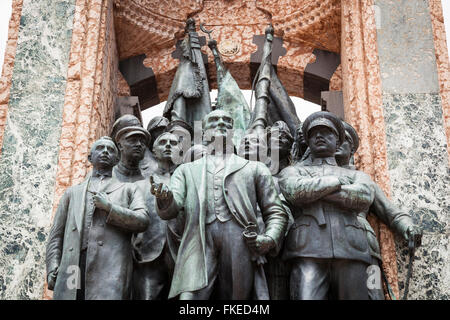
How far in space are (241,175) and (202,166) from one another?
1.14ft

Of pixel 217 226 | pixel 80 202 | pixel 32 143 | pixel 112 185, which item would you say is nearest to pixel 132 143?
pixel 112 185

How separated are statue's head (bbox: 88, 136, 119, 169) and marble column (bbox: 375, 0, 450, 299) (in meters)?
2.81

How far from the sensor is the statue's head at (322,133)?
7.66 m

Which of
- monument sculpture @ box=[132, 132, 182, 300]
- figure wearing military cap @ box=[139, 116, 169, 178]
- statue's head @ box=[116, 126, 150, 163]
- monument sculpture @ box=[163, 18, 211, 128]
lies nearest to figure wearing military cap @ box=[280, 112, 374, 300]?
monument sculpture @ box=[132, 132, 182, 300]

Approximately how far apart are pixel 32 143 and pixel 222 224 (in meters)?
2.92

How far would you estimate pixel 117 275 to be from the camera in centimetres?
686

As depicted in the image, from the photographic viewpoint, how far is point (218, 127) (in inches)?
294

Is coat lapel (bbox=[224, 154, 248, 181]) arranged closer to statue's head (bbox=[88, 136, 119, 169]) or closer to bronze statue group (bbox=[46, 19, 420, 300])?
bronze statue group (bbox=[46, 19, 420, 300])

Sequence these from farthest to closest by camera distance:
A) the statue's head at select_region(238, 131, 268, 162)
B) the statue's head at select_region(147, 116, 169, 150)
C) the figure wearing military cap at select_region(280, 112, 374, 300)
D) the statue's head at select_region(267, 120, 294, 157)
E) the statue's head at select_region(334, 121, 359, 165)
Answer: the statue's head at select_region(147, 116, 169, 150), the statue's head at select_region(267, 120, 294, 157), the statue's head at select_region(334, 121, 359, 165), the statue's head at select_region(238, 131, 268, 162), the figure wearing military cap at select_region(280, 112, 374, 300)

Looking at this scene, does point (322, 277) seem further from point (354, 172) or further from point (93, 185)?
point (93, 185)

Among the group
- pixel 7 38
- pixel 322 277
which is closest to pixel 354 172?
pixel 322 277

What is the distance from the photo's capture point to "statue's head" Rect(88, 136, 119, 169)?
7.50 m

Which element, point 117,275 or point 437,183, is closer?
point 117,275

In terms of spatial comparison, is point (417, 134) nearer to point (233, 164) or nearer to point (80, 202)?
point (233, 164)
